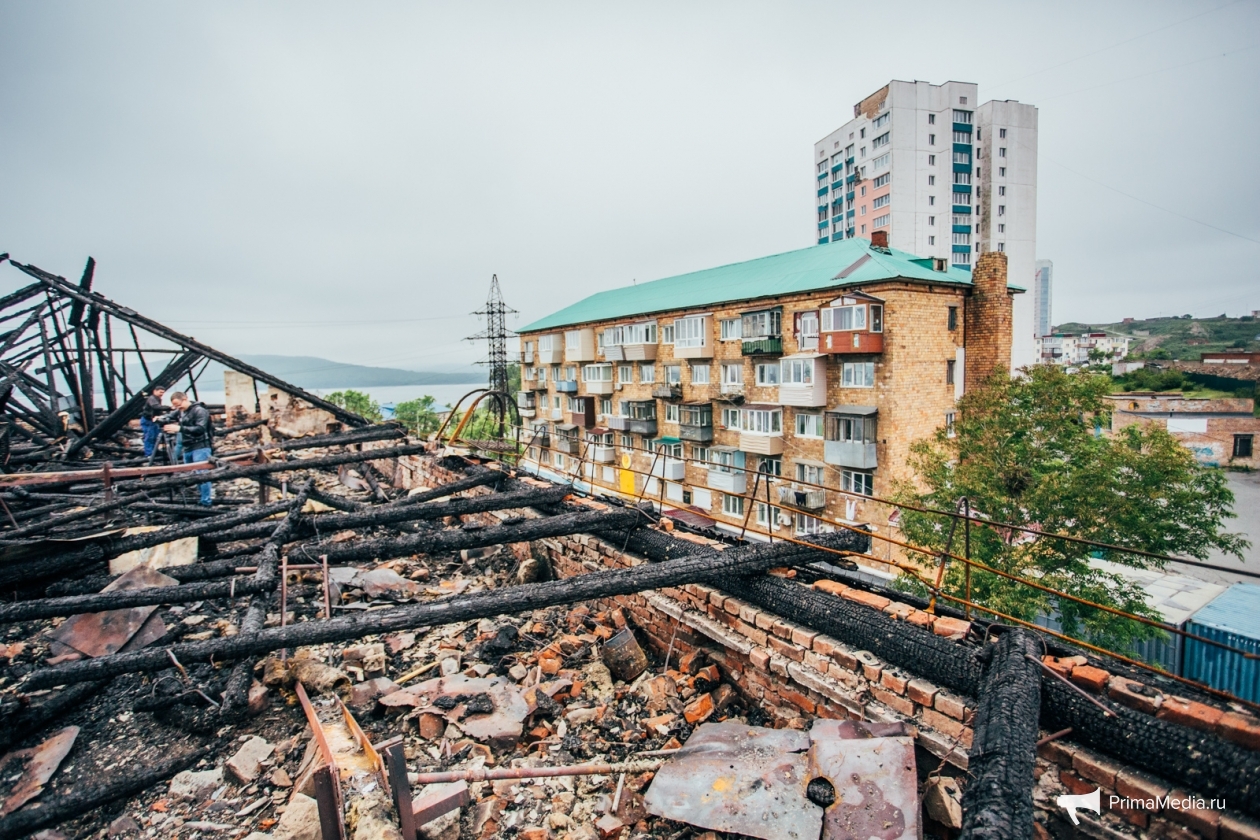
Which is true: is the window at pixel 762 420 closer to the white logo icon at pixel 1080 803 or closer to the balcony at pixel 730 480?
the balcony at pixel 730 480

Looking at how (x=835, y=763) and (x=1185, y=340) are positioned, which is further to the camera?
(x=1185, y=340)

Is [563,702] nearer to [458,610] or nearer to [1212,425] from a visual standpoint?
[458,610]

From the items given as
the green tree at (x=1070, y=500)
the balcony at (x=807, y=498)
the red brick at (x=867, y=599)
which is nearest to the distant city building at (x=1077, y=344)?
the balcony at (x=807, y=498)

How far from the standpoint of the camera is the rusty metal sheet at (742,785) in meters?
2.81

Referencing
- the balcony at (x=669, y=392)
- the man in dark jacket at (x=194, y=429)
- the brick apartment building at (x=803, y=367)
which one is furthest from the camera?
the balcony at (x=669, y=392)

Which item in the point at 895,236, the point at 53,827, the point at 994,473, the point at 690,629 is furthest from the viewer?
the point at 895,236

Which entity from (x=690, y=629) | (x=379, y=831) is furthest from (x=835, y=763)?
(x=379, y=831)

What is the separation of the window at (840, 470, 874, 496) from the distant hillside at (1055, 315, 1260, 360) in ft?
156

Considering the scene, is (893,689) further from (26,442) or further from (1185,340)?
(1185,340)

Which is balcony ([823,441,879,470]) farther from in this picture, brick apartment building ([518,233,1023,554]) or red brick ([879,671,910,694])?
red brick ([879,671,910,694])

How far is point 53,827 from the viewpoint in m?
3.28

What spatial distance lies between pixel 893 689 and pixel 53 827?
199 inches

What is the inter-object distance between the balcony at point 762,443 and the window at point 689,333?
15.8 ft

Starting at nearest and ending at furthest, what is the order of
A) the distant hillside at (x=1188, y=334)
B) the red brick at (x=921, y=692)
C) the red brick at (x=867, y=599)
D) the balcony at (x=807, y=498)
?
the red brick at (x=921, y=692) → the red brick at (x=867, y=599) → the balcony at (x=807, y=498) → the distant hillside at (x=1188, y=334)
